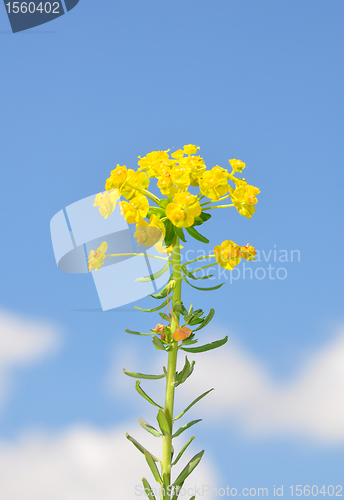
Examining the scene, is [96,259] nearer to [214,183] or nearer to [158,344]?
[158,344]

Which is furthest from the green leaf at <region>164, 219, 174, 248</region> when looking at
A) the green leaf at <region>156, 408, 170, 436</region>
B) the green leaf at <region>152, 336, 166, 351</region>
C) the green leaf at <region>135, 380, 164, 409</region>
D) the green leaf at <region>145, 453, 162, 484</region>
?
the green leaf at <region>145, 453, 162, 484</region>

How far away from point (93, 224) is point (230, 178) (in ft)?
2.97

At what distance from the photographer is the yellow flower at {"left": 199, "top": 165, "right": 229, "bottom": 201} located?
8.26 ft

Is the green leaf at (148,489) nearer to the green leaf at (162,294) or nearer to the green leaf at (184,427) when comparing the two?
the green leaf at (184,427)

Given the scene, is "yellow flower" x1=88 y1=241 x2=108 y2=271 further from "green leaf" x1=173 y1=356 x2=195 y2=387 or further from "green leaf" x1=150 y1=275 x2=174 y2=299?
"green leaf" x1=173 y1=356 x2=195 y2=387

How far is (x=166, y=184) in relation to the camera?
8.10 feet

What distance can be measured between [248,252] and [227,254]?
0.45 ft

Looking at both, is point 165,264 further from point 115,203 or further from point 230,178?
point 230,178

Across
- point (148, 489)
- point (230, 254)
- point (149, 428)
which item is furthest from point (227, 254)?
point (148, 489)

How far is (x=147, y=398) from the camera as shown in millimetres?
2576

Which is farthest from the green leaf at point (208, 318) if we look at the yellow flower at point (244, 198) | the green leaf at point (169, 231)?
the yellow flower at point (244, 198)

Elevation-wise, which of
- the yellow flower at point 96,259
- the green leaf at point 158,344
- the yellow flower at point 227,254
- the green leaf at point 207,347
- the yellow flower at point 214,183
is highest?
the yellow flower at point 214,183

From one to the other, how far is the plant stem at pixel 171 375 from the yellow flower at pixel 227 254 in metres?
0.25

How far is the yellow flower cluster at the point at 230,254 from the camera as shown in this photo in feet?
8.41
